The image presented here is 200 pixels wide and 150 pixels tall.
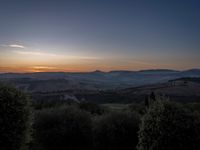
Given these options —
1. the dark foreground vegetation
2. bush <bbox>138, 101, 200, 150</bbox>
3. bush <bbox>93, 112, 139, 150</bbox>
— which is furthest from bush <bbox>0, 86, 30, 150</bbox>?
bush <bbox>93, 112, 139, 150</bbox>

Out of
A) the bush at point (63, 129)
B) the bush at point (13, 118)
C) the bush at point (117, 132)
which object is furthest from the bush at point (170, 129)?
the bush at point (63, 129)

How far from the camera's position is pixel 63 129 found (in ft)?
79.2

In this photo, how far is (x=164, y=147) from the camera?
614 inches

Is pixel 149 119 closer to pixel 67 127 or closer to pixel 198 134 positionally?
pixel 198 134

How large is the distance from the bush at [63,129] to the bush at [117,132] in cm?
115

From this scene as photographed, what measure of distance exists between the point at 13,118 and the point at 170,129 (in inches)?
292

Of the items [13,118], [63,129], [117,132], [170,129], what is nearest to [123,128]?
[117,132]

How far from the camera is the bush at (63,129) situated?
24.2 m

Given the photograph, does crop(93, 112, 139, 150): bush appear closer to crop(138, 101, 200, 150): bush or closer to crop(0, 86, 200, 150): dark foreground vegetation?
crop(0, 86, 200, 150): dark foreground vegetation

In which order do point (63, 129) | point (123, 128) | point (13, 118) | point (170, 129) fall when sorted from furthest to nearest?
1. point (63, 129)
2. point (123, 128)
3. point (170, 129)
4. point (13, 118)

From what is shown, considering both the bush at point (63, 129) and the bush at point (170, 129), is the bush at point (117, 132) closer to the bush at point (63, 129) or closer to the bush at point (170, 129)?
the bush at point (63, 129)

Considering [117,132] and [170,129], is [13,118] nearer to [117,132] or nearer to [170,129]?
[170,129]

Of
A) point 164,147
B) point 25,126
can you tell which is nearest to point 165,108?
point 164,147

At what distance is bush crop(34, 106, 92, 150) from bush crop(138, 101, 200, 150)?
8.98 metres
